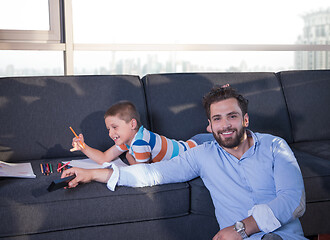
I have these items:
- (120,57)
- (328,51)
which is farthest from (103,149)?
(328,51)

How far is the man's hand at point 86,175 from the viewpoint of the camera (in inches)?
63.6

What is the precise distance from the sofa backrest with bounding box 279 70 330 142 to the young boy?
0.98m

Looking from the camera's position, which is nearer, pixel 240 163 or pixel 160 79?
pixel 240 163

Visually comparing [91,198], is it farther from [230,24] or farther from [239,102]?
[230,24]

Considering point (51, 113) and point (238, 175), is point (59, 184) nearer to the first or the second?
point (238, 175)

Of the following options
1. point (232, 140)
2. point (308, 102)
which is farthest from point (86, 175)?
point (308, 102)

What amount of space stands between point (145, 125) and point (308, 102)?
1168mm

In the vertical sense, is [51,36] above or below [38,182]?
above

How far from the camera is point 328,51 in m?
3.79

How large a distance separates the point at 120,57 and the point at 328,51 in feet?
6.73

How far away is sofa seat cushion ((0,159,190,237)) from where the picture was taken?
162cm

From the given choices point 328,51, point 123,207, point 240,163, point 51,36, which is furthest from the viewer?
point 328,51

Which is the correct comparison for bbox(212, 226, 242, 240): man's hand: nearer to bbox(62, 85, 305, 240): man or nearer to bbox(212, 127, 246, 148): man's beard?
bbox(62, 85, 305, 240): man

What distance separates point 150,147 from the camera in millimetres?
2027
